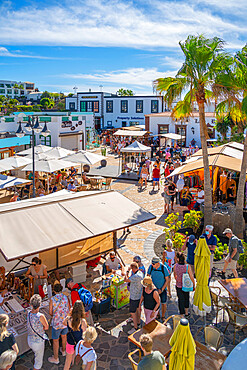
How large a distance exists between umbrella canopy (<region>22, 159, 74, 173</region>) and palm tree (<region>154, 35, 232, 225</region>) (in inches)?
241

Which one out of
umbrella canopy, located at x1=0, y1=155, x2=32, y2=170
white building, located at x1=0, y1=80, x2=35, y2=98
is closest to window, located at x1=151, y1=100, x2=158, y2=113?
umbrella canopy, located at x1=0, y1=155, x2=32, y2=170

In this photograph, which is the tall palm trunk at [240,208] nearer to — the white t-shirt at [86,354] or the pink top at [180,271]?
the pink top at [180,271]

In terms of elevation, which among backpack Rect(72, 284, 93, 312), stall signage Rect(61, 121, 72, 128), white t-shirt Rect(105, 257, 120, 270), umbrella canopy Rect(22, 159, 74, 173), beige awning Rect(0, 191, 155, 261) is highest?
stall signage Rect(61, 121, 72, 128)

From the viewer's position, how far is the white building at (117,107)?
5394 cm

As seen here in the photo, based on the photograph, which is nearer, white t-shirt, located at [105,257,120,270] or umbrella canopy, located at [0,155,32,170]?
white t-shirt, located at [105,257,120,270]

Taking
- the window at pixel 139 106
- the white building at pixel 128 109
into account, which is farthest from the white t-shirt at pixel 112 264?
the window at pixel 139 106

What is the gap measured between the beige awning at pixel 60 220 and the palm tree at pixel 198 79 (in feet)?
14.2

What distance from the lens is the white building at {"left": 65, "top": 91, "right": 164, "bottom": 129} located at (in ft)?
177

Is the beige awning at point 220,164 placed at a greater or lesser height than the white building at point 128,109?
lesser

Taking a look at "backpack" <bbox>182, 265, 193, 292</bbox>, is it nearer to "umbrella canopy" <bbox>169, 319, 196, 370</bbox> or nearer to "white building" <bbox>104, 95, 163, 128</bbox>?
"umbrella canopy" <bbox>169, 319, 196, 370</bbox>

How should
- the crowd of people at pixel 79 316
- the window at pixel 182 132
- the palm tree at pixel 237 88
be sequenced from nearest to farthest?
the crowd of people at pixel 79 316 < the palm tree at pixel 237 88 < the window at pixel 182 132

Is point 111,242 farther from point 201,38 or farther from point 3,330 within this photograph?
point 201,38

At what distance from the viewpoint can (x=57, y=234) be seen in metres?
6.97

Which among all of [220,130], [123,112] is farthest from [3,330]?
[123,112]
